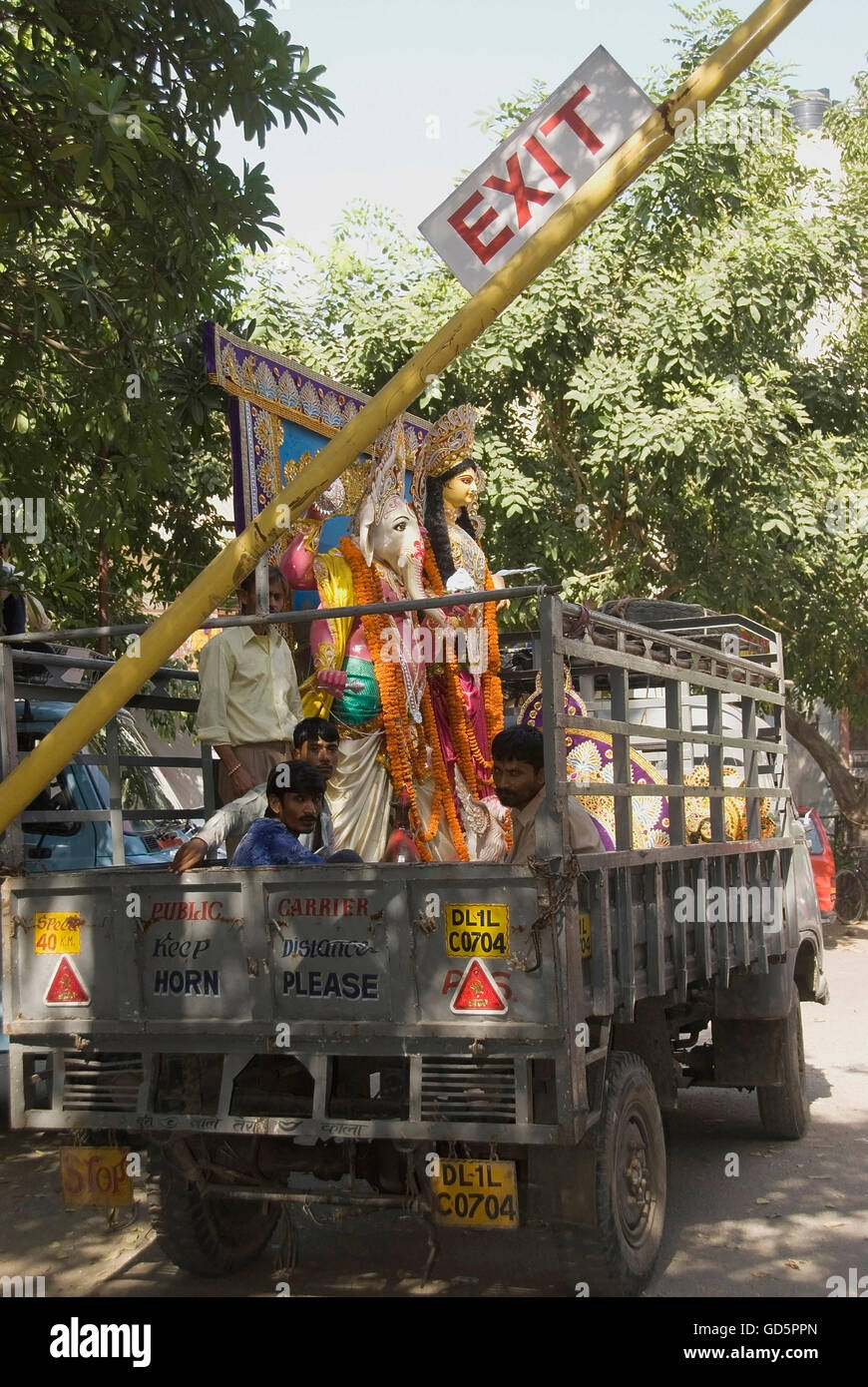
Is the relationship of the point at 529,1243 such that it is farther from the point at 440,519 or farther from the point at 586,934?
the point at 440,519

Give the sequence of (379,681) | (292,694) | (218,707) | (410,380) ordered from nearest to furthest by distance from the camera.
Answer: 1. (410,380)
2. (218,707)
3. (292,694)
4. (379,681)

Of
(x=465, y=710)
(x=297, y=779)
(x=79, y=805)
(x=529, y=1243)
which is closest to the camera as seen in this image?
(x=297, y=779)

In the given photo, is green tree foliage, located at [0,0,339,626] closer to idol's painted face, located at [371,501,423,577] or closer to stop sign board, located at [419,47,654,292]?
idol's painted face, located at [371,501,423,577]

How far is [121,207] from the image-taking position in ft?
22.5

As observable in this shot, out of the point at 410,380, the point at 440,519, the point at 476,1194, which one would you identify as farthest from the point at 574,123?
the point at 476,1194

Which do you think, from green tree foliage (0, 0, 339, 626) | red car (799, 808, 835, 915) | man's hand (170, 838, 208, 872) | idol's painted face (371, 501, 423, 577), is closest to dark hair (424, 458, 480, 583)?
idol's painted face (371, 501, 423, 577)

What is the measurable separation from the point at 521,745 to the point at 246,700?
1.38 metres

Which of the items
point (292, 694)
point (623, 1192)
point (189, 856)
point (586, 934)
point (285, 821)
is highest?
point (292, 694)

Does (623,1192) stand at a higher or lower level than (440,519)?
lower

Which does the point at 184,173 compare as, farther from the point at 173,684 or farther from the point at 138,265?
the point at 173,684

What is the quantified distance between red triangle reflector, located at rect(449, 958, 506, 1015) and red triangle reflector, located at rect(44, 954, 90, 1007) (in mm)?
1290

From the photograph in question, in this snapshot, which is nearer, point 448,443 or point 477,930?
point 477,930

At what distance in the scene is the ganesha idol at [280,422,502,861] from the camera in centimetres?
618
